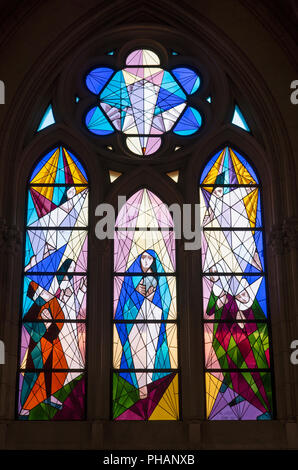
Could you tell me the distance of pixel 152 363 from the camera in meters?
12.6

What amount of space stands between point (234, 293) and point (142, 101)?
361 cm

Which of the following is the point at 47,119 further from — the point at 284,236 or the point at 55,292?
the point at 284,236

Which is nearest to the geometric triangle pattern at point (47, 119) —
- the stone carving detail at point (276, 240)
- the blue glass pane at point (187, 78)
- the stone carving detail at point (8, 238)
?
the stone carving detail at point (8, 238)

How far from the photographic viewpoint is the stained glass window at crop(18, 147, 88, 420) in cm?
1243

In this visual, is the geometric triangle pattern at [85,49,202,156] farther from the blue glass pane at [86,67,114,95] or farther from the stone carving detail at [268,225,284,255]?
the stone carving detail at [268,225,284,255]

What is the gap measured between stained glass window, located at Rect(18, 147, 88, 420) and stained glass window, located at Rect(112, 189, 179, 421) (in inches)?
21.2

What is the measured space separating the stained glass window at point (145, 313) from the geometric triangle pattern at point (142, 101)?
3.57ft

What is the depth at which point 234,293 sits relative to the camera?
13.1m

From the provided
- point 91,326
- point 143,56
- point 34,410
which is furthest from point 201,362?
point 143,56

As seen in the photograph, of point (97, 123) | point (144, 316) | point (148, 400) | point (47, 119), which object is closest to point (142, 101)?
point (97, 123)

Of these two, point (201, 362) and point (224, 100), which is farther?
point (224, 100)

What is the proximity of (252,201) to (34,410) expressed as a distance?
4591 mm

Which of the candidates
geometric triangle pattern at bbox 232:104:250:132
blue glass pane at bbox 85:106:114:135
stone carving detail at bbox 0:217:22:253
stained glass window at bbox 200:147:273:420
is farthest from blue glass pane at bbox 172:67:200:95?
stone carving detail at bbox 0:217:22:253
